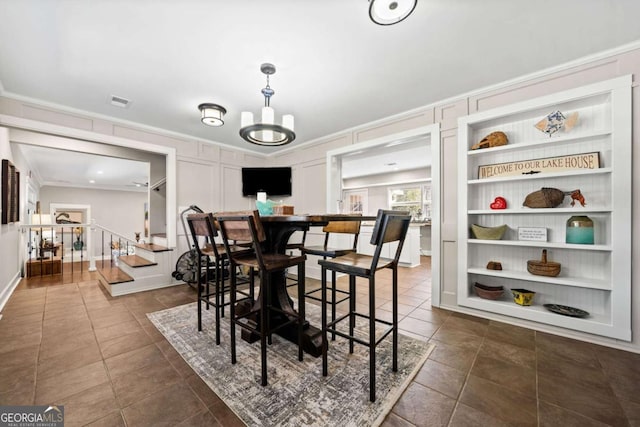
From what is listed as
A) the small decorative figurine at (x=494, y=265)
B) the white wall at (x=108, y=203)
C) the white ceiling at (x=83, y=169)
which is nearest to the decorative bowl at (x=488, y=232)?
the small decorative figurine at (x=494, y=265)

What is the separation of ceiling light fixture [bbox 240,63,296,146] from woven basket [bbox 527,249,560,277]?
Result: 276cm

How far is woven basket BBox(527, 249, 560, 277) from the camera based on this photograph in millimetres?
2367

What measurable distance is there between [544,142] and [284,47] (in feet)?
8.52

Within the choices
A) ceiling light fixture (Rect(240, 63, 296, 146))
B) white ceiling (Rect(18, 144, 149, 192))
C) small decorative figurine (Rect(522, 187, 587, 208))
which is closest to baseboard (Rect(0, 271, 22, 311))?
white ceiling (Rect(18, 144, 149, 192))

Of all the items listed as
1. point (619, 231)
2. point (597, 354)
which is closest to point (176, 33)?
point (619, 231)

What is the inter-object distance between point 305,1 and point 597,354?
3464 millimetres

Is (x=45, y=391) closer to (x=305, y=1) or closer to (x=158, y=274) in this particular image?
(x=158, y=274)

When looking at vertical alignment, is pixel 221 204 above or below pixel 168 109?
below

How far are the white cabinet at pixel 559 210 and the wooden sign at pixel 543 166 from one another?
0.05 metres

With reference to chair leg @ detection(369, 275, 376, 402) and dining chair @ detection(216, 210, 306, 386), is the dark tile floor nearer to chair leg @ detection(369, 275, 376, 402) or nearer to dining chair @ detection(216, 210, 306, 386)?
chair leg @ detection(369, 275, 376, 402)

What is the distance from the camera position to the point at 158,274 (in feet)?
12.6

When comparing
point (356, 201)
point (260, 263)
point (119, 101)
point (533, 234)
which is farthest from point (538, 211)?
point (356, 201)

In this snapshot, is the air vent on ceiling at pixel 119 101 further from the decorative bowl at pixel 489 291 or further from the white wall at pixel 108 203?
the white wall at pixel 108 203

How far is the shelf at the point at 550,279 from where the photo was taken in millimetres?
2156
